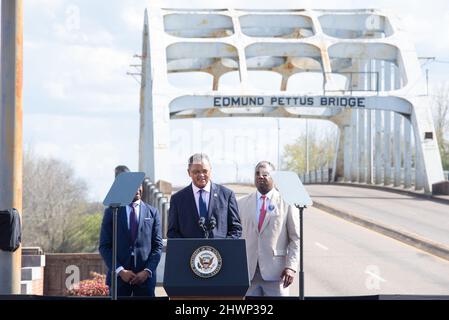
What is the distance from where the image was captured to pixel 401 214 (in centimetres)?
3105

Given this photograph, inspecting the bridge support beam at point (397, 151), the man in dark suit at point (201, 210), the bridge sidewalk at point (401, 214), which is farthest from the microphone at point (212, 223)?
the bridge support beam at point (397, 151)

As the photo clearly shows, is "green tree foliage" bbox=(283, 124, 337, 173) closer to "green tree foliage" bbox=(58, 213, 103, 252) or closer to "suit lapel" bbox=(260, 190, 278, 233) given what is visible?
"green tree foliage" bbox=(58, 213, 103, 252)

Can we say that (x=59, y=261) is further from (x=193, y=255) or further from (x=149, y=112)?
(x=149, y=112)

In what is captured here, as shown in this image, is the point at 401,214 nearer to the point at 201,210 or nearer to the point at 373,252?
the point at 373,252

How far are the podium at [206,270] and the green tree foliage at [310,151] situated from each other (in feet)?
328

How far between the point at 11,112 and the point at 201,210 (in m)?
2.68

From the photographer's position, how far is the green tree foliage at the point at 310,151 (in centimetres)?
10744

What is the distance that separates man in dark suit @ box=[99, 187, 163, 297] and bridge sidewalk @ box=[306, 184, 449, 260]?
13.3m

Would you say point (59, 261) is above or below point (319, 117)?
below

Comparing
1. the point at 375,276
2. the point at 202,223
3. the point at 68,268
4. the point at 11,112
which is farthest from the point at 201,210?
the point at 68,268

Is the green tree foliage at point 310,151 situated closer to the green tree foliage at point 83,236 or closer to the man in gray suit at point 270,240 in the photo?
the green tree foliage at point 83,236

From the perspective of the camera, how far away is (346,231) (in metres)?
26.1

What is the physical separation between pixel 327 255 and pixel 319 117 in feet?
127

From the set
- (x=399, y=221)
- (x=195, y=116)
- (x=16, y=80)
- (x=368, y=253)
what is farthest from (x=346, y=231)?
(x=195, y=116)
